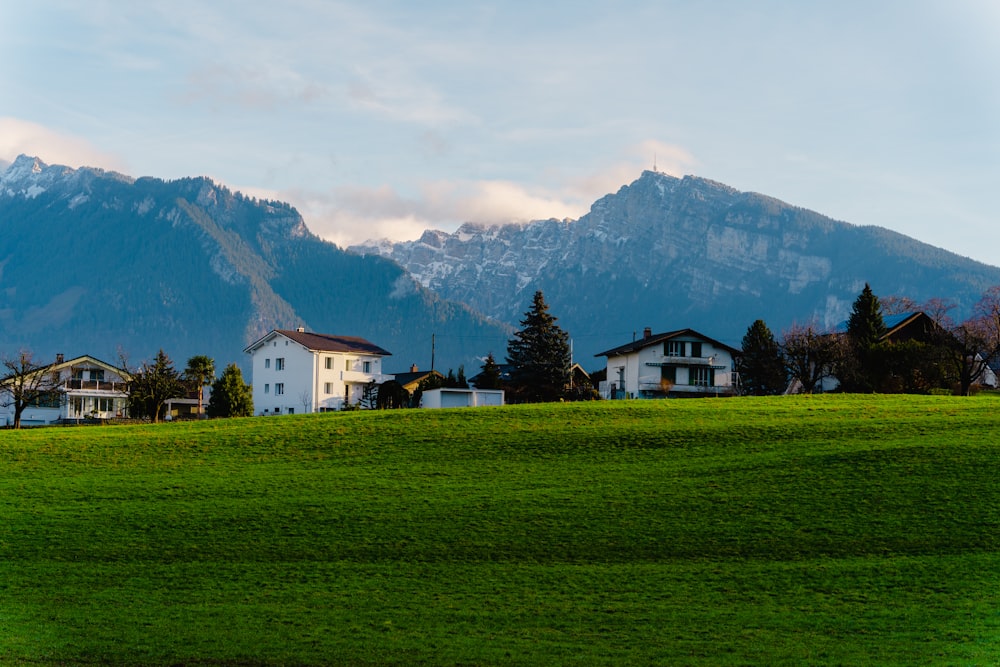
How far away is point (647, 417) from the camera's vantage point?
5375 centimetres

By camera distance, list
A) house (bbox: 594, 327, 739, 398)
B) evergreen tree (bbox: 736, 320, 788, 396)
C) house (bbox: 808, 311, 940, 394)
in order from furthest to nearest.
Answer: house (bbox: 594, 327, 739, 398) → house (bbox: 808, 311, 940, 394) → evergreen tree (bbox: 736, 320, 788, 396)

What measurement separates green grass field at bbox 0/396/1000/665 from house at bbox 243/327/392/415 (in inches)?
2084

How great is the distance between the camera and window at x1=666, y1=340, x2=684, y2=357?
3871 inches

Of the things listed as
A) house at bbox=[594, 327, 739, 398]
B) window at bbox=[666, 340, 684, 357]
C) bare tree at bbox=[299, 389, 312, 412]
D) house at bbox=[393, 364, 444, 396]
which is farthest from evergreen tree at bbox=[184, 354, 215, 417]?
window at bbox=[666, 340, 684, 357]

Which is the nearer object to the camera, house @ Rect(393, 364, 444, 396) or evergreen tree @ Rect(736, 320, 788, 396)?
evergreen tree @ Rect(736, 320, 788, 396)

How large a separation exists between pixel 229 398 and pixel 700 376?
44404 mm

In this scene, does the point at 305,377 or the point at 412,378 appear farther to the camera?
the point at 412,378

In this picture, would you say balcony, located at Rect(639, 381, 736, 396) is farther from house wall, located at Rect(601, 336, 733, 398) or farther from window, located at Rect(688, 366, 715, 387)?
window, located at Rect(688, 366, 715, 387)

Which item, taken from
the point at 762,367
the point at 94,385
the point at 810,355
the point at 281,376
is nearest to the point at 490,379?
the point at 281,376

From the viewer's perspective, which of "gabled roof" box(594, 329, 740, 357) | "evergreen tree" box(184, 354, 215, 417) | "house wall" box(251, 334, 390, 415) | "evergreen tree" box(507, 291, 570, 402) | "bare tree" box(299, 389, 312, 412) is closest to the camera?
"evergreen tree" box(507, 291, 570, 402)

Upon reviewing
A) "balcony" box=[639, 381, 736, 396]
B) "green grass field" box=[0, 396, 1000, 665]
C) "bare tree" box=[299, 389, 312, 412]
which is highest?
"balcony" box=[639, 381, 736, 396]

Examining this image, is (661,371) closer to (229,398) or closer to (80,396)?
(229,398)

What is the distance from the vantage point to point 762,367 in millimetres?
89500

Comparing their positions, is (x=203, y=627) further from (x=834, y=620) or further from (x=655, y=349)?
(x=655, y=349)
